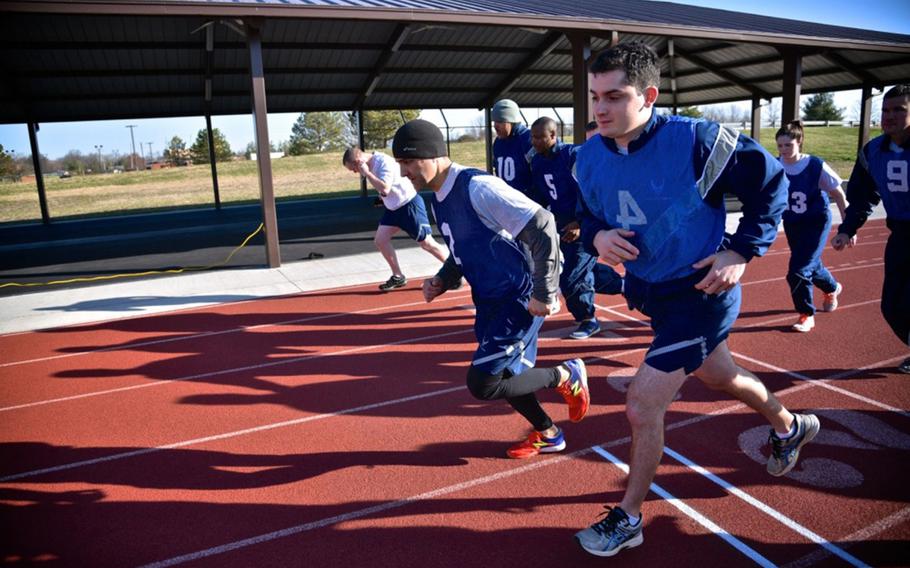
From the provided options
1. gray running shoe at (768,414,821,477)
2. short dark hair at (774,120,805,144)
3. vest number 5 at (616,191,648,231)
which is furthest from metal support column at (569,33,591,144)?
vest number 5 at (616,191,648,231)

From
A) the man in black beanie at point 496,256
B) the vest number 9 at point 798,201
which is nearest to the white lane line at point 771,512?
the man in black beanie at point 496,256

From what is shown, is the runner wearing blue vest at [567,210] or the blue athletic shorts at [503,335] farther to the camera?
the runner wearing blue vest at [567,210]

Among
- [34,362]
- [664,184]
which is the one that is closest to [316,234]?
[34,362]

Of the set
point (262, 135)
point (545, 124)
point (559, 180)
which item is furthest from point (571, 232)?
point (262, 135)

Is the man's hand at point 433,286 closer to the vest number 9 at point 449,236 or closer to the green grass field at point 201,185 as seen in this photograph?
the vest number 9 at point 449,236

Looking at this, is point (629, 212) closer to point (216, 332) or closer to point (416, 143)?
point (416, 143)

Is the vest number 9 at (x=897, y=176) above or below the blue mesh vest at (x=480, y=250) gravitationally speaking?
above

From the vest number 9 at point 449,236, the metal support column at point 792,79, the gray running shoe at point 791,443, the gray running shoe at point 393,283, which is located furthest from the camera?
the metal support column at point 792,79

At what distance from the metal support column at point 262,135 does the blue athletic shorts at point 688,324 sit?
26.8 ft

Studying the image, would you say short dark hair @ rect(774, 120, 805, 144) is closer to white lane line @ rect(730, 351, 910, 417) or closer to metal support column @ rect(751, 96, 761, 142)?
white lane line @ rect(730, 351, 910, 417)

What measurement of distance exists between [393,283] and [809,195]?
18.2 feet

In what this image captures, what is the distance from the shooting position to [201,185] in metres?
37.0

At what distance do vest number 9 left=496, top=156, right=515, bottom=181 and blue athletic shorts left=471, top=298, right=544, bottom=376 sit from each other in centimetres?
356

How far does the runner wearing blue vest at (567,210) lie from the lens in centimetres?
597
